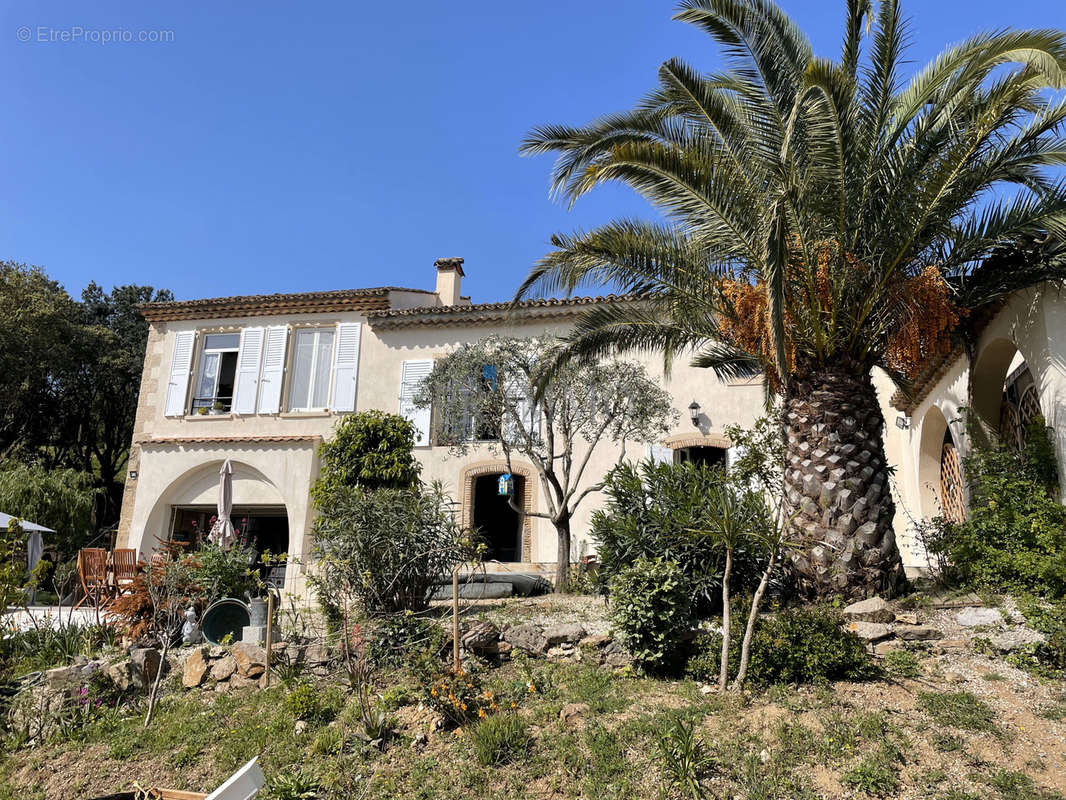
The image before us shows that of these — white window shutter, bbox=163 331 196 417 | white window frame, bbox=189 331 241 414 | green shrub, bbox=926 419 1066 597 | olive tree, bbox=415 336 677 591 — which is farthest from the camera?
white window frame, bbox=189 331 241 414

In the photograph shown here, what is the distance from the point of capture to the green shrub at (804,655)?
6363mm

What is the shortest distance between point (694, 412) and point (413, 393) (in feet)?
20.3

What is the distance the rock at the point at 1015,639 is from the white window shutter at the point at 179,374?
17.4 meters

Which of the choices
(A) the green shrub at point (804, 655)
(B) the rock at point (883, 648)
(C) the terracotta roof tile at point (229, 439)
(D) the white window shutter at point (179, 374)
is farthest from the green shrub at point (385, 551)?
(D) the white window shutter at point (179, 374)

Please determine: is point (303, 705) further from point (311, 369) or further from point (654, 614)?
point (311, 369)

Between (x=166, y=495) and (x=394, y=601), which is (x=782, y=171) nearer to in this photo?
(x=394, y=601)

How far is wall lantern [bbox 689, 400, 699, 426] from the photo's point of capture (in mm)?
15781

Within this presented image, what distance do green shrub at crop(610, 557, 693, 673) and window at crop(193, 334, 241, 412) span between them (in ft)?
47.4

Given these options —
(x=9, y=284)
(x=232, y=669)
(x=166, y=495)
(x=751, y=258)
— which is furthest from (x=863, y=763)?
(x=9, y=284)

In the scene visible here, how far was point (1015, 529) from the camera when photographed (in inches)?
316

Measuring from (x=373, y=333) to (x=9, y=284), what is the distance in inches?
473

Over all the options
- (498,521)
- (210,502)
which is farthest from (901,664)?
(210,502)

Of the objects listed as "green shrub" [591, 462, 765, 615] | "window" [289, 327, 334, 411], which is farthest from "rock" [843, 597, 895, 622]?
"window" [289, 327, 334, 411]

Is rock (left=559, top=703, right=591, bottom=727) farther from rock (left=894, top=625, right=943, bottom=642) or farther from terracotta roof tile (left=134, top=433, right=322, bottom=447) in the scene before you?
terracotta roof tile (left=134, top=433, right=322, bottom=447)
